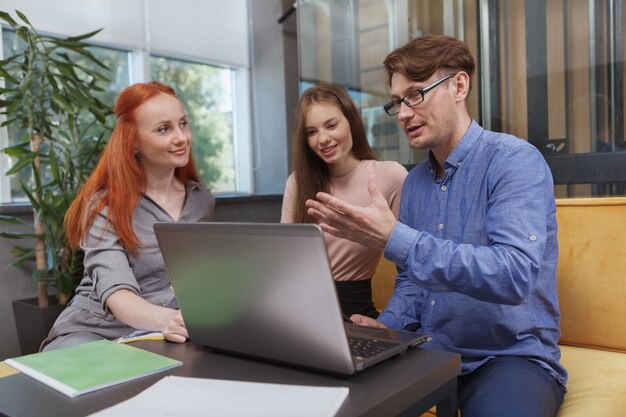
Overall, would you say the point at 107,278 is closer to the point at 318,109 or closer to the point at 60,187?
the point at 318,109

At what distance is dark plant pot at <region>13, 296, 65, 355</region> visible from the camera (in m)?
2.35

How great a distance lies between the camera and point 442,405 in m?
0.89

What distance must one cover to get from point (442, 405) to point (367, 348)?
165 mm

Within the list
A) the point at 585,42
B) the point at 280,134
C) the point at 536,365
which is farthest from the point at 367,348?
the point at 280,134

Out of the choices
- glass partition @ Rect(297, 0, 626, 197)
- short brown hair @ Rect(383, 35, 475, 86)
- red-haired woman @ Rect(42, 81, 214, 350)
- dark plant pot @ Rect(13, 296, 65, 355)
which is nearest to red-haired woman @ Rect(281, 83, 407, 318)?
red-haired woman @ Rect(42, 81, 214, 350)

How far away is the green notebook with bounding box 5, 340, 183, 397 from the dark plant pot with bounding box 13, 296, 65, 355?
5.11 ft

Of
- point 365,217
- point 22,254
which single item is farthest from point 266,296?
point 22,254

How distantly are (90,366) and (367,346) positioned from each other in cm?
45

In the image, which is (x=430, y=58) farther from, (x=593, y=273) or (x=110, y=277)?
(x=110, y=277)

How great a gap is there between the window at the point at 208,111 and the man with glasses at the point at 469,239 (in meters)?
2.74

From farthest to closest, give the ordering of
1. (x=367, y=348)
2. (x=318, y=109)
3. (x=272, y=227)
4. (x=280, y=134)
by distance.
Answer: (x=280, y=134), (x=318, y=109), (x=367, y=348), (x=272, y=227)

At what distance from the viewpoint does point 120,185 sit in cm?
163

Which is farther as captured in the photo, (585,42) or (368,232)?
(585,42)

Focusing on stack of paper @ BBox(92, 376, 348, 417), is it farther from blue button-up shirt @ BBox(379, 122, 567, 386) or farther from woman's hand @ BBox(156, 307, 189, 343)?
blue button-up shirt @ BBox(379, 122, 567, 386)
